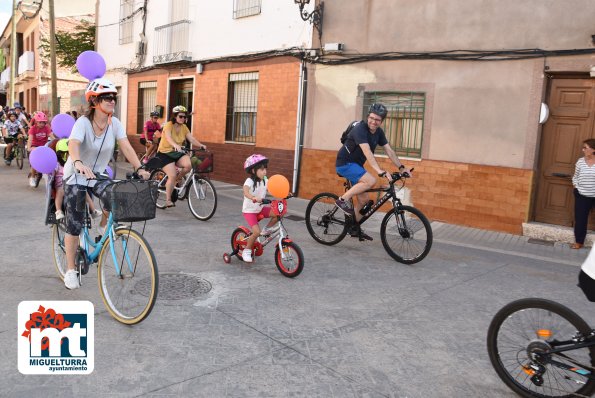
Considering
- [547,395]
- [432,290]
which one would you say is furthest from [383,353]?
[432,290]

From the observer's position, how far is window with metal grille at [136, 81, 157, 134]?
57.1 feet

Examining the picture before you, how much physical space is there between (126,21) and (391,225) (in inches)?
615

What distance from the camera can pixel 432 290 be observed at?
5305 millimetres

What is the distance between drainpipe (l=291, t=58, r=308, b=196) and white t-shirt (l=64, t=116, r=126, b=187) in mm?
7424

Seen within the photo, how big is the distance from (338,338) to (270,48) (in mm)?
9760

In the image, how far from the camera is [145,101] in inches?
707

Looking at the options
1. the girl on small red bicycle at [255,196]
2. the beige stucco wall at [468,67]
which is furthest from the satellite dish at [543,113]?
the girl on small red bicycle at [255,196]

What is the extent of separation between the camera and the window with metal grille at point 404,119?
970cm

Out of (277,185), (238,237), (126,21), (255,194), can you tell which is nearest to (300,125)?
(238,237)

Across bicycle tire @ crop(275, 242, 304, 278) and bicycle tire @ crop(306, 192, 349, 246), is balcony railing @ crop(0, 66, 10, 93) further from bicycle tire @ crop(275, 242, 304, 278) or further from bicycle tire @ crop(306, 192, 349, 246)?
bicycle tire @ crop(275, 242, 304, 278)

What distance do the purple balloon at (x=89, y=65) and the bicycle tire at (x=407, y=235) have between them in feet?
13.2

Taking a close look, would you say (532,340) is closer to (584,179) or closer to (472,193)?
(584,179)

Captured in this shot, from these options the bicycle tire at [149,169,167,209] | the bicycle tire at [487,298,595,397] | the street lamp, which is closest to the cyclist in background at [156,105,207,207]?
the bicycle tire at [149,169,167,209]

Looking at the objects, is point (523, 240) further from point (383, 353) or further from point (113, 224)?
point (113, 224)
